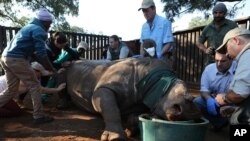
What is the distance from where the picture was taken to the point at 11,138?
16.3 ft

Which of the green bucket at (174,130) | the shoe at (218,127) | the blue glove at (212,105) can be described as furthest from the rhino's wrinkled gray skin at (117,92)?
the shoe at (218,127)

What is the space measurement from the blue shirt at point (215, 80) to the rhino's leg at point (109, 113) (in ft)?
3.85

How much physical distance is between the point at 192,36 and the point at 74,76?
15.8 ft

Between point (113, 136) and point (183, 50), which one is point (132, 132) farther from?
point (183, 50)

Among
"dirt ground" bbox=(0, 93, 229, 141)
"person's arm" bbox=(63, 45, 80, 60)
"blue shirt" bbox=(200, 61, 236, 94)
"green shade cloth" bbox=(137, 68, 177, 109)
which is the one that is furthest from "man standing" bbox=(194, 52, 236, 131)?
"person's arm" bbox=(63, 45, 80, 60)

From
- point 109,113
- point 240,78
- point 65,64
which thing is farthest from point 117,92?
point 240,78

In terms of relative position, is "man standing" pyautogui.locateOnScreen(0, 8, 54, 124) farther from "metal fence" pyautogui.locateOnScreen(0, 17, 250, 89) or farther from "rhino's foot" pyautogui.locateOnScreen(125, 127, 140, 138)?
"metal fence" pyautogui.locateOnScreen(0, 17, 250, 89)

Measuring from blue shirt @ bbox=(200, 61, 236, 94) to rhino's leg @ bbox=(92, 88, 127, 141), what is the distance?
1.17 meters

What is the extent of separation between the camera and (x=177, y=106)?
425 cm

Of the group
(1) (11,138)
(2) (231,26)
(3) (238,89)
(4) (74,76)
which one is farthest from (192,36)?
(3) (238,89)

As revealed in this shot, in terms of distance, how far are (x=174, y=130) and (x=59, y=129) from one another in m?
1.92

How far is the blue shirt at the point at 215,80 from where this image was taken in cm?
523

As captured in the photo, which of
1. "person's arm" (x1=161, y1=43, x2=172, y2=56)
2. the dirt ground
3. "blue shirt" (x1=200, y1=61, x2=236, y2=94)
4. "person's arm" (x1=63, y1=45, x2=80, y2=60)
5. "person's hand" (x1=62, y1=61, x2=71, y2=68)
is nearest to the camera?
the dirt ground

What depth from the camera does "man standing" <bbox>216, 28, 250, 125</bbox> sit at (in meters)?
3.19
